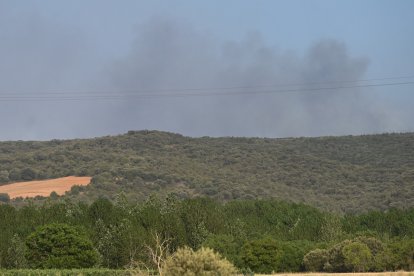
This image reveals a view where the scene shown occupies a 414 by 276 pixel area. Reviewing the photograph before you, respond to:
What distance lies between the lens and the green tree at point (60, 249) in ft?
247

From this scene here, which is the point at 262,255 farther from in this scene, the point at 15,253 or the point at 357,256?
the point at 15,253

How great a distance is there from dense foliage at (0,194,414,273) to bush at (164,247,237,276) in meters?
24.8

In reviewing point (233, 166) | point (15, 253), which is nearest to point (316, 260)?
point (15, 253)

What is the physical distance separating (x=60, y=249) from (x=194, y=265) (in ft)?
135

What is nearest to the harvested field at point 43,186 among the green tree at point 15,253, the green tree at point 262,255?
the green tree at point 15,253

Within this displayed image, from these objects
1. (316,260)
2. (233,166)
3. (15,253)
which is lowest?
(316,260)

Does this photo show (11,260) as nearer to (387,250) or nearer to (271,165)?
→ (387,250)

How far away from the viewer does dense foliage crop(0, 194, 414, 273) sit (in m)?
76.2

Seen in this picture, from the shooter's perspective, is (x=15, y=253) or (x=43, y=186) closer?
(x=15, y=253)

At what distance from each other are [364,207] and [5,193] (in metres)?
58.6

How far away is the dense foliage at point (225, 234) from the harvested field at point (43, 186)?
35.2 meters

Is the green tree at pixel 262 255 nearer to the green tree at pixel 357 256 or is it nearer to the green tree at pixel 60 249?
the green tree at pixel 357 256

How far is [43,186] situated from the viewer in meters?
139

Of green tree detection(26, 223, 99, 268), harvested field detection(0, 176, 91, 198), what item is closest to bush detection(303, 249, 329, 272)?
green tree detection(26, 223, 99, 268)
